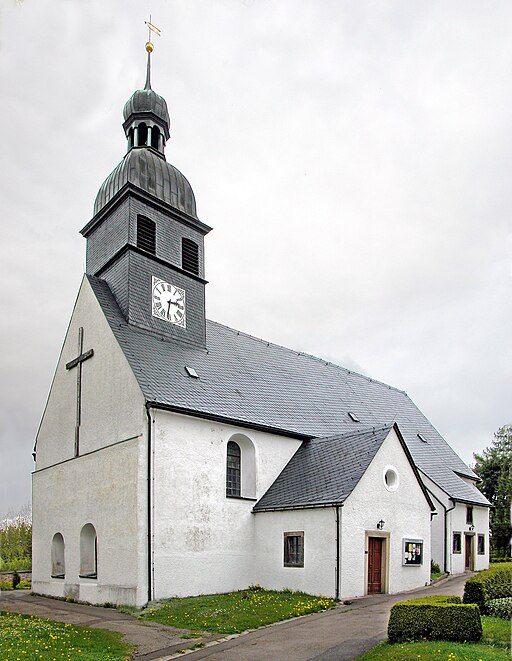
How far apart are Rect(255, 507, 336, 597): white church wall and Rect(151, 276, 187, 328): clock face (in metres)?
8.68

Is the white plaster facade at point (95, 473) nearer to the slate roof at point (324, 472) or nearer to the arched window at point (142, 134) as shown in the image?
the slate roof at point (324, 472)

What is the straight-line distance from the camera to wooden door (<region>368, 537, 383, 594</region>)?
68.1 ft

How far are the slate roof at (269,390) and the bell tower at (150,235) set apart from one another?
93 centimetres

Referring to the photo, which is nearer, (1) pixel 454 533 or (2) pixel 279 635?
(2) pixel 279 635

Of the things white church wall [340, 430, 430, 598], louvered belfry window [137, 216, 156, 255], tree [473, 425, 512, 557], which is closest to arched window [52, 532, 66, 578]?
white church wall [340, 430, 430, 598]

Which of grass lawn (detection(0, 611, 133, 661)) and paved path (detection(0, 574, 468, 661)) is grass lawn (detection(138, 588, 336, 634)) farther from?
grass lawn (detection(0, 611, 133, 661))

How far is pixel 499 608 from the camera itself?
14.0 metres

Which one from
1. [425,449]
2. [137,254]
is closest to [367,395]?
[425,449]

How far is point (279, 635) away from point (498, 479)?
39.4 meters

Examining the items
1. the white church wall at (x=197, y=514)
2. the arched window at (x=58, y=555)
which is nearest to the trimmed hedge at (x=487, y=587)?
the white church wall at (x=197, y=514)

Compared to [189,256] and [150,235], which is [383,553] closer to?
[189,256]

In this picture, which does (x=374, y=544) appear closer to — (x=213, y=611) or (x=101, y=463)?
(x=213, y=611)

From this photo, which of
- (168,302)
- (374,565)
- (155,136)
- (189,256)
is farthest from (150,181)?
(374,565)

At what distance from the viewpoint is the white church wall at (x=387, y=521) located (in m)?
19.9
